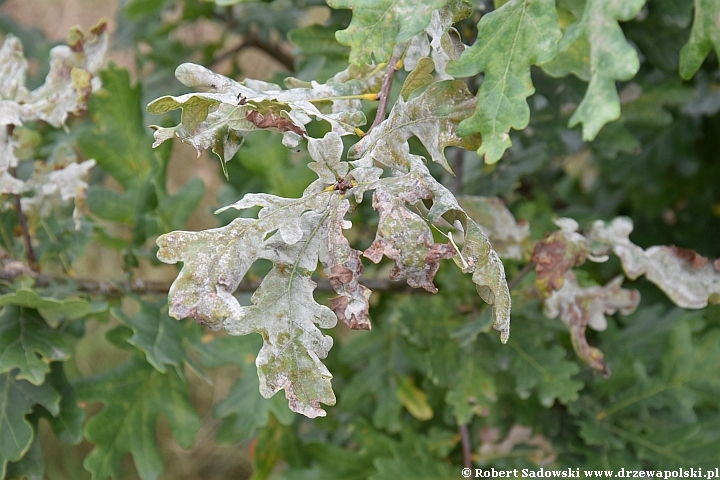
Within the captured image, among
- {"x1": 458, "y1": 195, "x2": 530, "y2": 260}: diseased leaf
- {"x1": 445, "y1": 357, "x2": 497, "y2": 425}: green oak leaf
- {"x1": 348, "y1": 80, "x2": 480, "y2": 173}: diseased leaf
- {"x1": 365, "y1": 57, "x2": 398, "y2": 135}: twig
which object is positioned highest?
{"x1": 365, "y1": 57, "x2": 398, "y2": 135}: twig

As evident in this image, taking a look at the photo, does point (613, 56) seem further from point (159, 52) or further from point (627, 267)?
point (159, 52)

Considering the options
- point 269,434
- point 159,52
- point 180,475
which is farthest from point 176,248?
point 180,475

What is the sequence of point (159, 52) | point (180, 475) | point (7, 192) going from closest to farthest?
point (7, 192) → point (159, 52) → point (180, 475)

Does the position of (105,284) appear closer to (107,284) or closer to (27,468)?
(107,284)

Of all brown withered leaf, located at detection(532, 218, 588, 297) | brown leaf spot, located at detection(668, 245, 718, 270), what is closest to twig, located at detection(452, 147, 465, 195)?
brown withered leaf, located at detection(532, 218, 588, 297)

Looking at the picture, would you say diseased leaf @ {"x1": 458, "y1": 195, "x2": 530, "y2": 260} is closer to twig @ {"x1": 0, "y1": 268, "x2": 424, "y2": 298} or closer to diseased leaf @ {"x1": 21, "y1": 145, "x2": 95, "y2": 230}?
twig @ {"x1": 0, "y1": 268, "x2": 424, "y2": 298}

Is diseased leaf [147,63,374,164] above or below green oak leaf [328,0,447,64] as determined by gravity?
below

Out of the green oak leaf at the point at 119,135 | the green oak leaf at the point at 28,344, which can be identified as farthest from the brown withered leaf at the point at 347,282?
the green oak leaf at the point at 119,135
